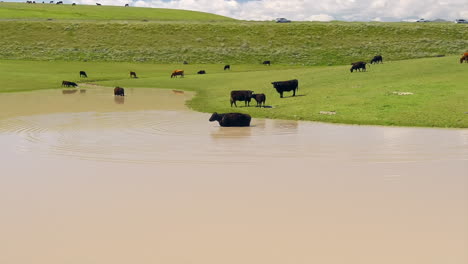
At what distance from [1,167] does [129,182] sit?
4159 millimetres

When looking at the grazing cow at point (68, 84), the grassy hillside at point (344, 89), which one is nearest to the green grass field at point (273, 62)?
the grassy hillside at point (344, 89)

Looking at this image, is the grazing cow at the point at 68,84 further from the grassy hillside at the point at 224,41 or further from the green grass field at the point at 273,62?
the grassy hillside at the point at 224,41

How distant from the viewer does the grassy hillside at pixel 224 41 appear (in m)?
79.6

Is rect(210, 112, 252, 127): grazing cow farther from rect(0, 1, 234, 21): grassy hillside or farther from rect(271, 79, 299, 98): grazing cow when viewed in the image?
rect(0, 1, 234, 21): grassy hillside

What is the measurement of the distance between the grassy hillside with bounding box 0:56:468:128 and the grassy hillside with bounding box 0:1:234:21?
7677 cm

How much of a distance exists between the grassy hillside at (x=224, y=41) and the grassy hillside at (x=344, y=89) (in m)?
16.0

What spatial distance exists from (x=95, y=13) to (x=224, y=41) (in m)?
77.3

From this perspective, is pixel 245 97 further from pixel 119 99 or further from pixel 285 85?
pixel 119 99

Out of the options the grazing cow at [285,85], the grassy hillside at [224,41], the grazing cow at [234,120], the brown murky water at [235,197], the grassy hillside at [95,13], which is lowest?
the brown murky water at [235,197]

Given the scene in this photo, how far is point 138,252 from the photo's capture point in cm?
802

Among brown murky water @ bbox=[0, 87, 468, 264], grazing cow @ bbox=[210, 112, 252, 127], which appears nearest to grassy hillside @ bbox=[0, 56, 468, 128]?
grazing cow @ bbox=[210, 112, 252, 127]

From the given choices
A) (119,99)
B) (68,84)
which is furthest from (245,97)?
(68,84)

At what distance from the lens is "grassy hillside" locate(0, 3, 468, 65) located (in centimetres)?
7962

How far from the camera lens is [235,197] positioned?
36.4 ft
